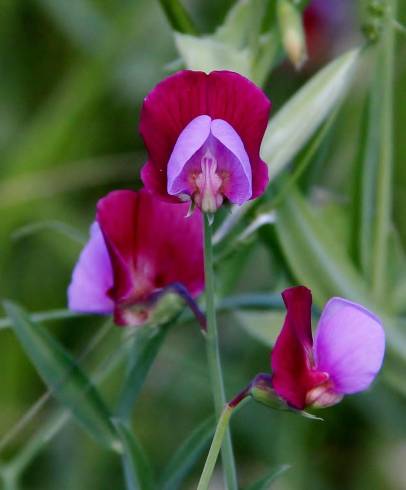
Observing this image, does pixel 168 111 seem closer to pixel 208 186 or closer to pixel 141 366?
pixel 208 186

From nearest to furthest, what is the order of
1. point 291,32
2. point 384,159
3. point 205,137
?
point 205,137 < point 291,32 < point 384,159

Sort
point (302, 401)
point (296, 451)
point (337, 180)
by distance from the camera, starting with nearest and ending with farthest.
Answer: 1. point (302, 401)
2. point (296, 451)
3. point (337, 180)

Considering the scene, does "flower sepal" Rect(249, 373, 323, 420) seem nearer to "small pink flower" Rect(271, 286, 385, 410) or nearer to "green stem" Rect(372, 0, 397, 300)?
"small pink flower" Rect(271, 286, 385, 410)

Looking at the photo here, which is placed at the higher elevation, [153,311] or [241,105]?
[241,105]

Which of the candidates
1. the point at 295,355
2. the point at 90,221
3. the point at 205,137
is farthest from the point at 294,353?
the point at 90,221

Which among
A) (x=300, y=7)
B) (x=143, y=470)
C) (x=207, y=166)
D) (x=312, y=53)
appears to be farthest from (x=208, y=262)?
(x=312, y=53)

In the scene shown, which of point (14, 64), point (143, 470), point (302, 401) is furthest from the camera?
point (14, 64)

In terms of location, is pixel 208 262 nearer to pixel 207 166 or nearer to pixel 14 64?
pixel 207 166
